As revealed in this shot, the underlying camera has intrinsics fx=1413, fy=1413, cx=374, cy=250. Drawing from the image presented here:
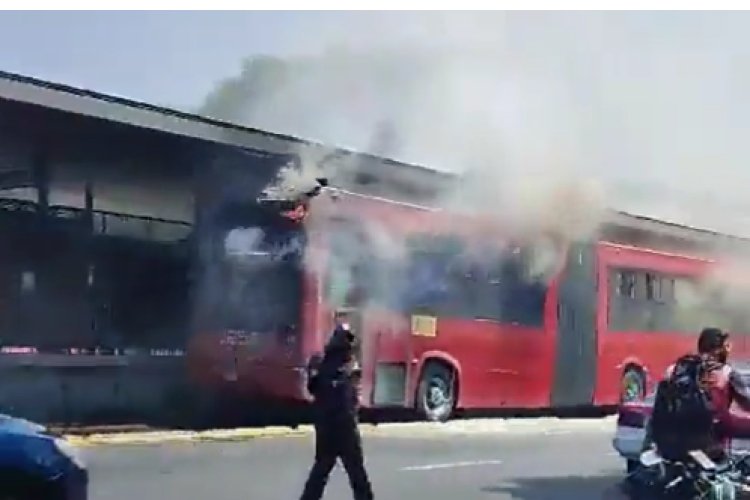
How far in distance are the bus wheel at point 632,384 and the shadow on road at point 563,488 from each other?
9284mm

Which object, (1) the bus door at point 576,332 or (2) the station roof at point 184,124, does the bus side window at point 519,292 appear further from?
(2) the station roof at point 184,124

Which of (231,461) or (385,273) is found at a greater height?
(385,273)

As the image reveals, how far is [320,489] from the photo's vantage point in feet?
33.7

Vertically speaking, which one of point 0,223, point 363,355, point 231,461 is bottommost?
point 231,461

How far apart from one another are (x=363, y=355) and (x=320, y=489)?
26.6 ft

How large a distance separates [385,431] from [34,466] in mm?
12017

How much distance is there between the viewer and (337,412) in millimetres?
10047

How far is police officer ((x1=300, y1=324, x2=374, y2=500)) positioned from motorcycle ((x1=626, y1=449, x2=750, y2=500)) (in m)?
2.20

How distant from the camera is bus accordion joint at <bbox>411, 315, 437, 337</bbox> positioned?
766 inches

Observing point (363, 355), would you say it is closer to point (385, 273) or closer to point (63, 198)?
point (385, 273)

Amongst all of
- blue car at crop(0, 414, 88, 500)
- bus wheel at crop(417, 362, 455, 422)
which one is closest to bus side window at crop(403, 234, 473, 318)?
bus wheel at crop(417, 362, 455, 422)

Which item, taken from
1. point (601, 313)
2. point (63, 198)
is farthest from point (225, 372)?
point (601, 313)

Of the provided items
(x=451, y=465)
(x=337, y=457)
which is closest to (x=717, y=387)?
(x=337, y=457)

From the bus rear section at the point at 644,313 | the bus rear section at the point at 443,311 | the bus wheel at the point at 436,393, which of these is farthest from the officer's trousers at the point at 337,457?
the bus rear section at the point at 644,313
